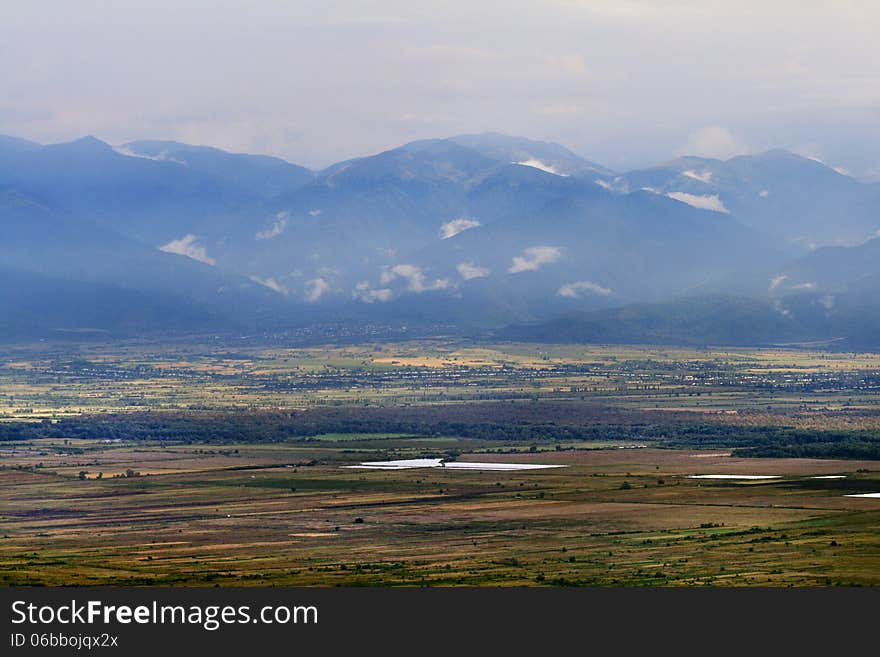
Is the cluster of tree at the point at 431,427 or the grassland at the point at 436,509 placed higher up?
the cluster of tree at the point at 431,427

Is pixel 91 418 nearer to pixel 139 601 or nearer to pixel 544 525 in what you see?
pixel 544 525

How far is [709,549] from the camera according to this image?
306ft

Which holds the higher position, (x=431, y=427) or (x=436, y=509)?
(x=431, y=427)

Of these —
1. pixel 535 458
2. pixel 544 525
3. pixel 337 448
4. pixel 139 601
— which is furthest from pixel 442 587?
pixel 337 448

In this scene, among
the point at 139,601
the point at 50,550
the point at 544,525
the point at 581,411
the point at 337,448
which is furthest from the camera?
the point at 581,411

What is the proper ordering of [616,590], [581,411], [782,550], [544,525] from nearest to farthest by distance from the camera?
[616,590]
[782,550]
[544,525]
[581,411]

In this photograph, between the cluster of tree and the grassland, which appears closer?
the grassland

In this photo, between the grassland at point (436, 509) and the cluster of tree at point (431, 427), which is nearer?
the grassland at point (436, 509)

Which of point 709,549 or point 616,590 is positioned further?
point 709,549

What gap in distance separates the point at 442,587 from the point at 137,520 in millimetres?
36295

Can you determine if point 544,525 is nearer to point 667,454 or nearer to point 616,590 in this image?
point 616,590

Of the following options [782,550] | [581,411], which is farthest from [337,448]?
[782,550]

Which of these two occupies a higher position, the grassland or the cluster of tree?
the cluster of tree

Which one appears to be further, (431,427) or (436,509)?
(431,427)
